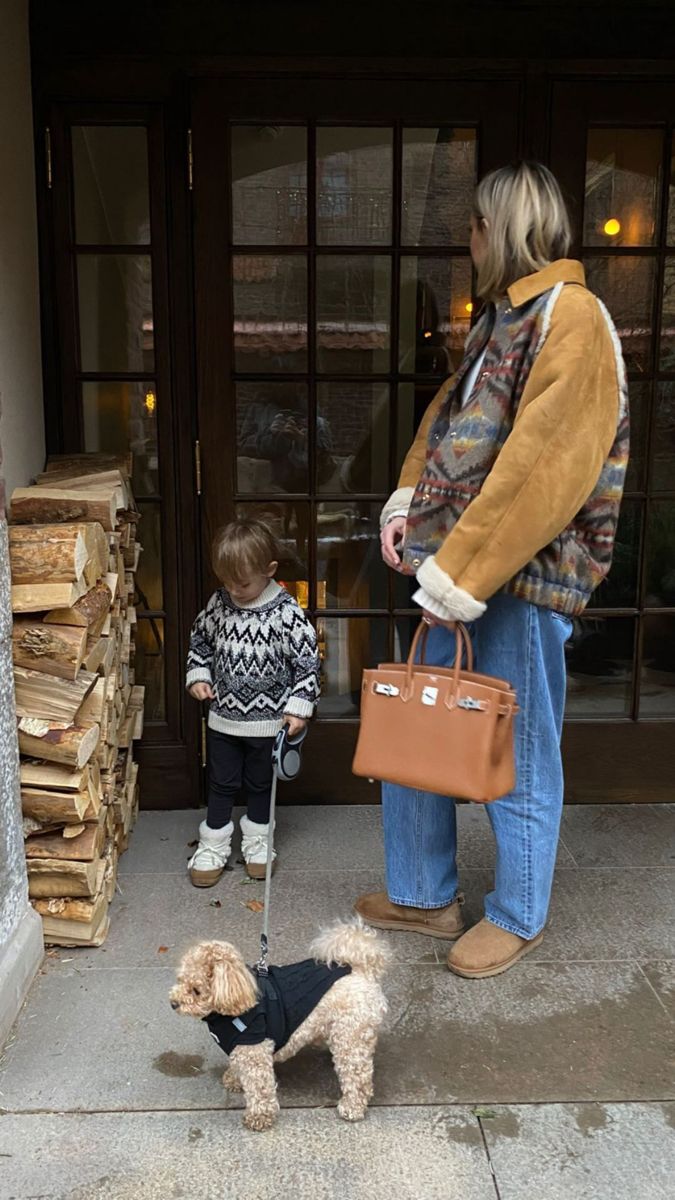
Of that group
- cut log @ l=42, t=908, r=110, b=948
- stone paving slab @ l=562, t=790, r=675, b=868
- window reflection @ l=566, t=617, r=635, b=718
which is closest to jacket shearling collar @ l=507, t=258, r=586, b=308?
window reflection @ l=566, t=617, r=635, b=718

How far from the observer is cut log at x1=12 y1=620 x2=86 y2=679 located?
262 cm

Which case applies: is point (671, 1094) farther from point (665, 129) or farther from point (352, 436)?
point (665, 129)

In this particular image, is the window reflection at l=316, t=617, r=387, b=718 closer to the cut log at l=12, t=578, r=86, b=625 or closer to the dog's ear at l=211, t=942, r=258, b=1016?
the cut log at l=12, t=578, r=86, b=625

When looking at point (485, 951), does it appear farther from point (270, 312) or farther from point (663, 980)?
point (270, 312)

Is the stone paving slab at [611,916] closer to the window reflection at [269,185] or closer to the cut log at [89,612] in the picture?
the cut log at [89,612]

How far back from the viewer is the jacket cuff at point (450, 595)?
2311 millimetres

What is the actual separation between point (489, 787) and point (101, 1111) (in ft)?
3.73

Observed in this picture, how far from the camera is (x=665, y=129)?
3398 millimetres

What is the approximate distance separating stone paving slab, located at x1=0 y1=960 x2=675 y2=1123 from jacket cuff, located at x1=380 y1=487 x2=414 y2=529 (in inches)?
49.7

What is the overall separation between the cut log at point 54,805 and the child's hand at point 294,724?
67cm

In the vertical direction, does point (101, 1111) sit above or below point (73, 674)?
below

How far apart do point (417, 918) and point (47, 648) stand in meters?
1.33

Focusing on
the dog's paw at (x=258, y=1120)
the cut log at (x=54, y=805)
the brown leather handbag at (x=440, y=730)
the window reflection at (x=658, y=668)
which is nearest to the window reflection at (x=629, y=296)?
the window reflection at (x=658, y=668)

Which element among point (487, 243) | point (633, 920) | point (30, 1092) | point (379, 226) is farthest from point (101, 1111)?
point (379, 226)
